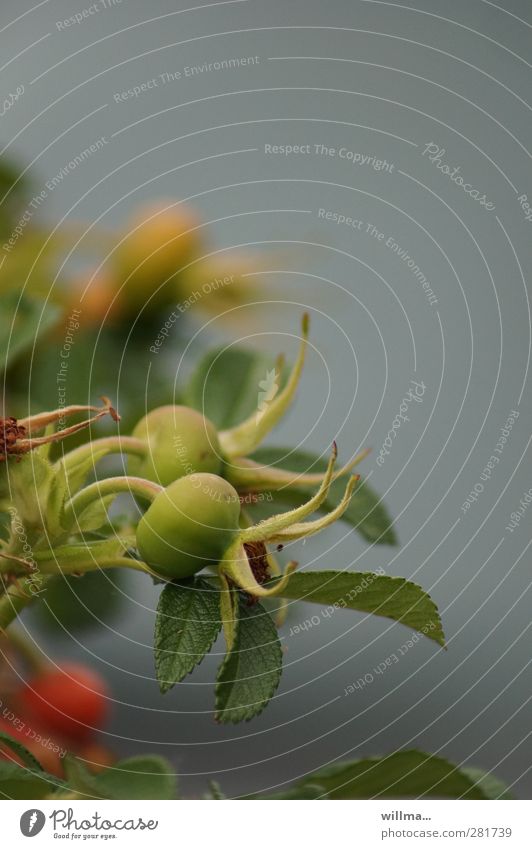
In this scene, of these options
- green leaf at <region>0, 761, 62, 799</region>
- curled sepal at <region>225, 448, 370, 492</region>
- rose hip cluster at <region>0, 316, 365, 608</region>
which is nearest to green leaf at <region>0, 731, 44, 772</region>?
green leaf at <region>0, 761, 62, 799</region>

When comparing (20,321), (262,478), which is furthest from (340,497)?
(20,321)

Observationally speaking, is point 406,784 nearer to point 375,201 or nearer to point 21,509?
point 21,509

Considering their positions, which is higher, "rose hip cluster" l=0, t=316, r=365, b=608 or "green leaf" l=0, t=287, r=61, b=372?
"green leaf" l=0, t=287, r=61, b=372

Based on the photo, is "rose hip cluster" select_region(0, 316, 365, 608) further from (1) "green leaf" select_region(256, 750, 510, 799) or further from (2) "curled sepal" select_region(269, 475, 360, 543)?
(1) "green leaf" select_region(256, 750, 510, 799)

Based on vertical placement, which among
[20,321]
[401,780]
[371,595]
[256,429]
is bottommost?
[401,780]

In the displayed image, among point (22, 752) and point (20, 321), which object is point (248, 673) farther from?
point (20, 321)
